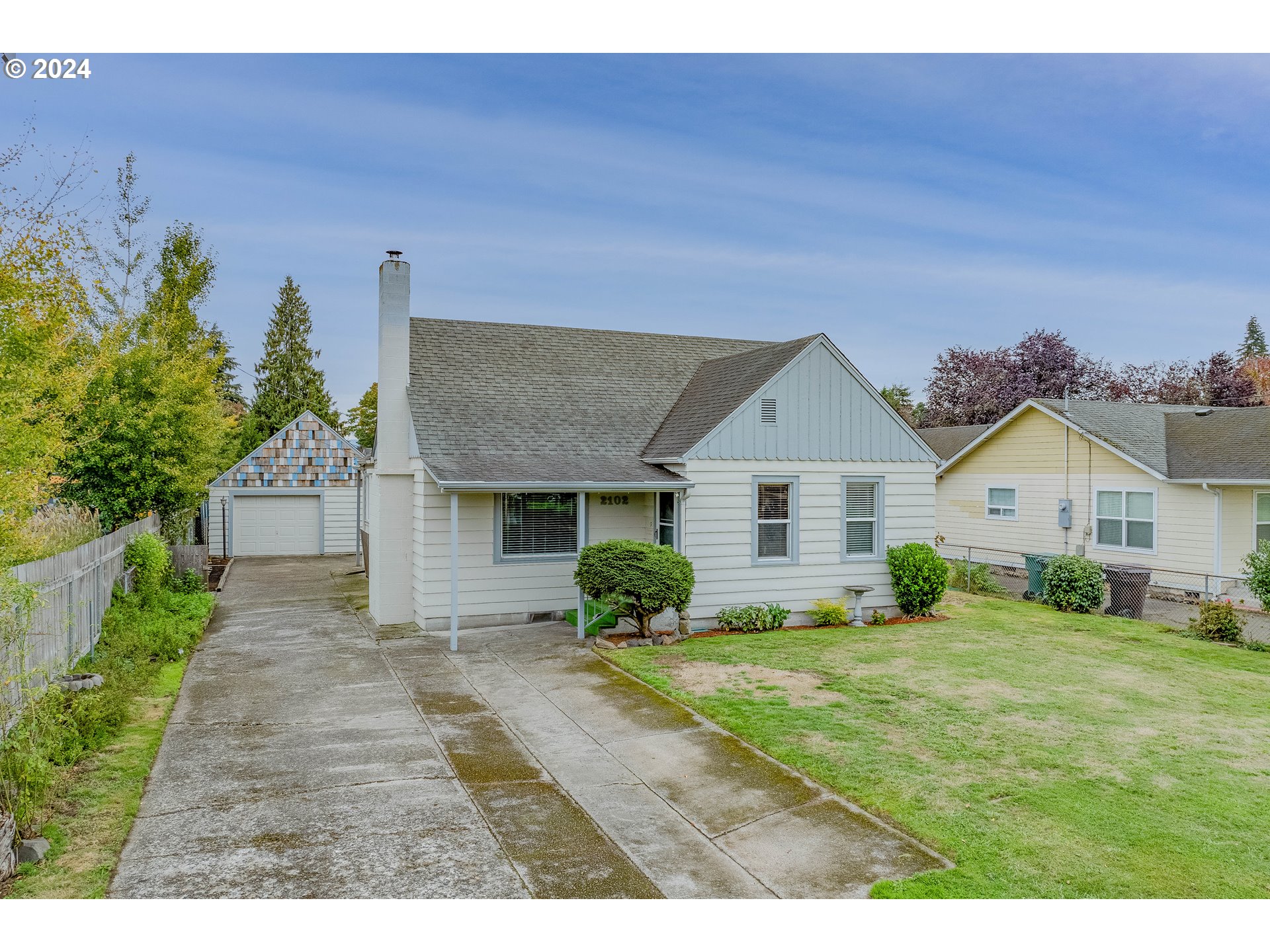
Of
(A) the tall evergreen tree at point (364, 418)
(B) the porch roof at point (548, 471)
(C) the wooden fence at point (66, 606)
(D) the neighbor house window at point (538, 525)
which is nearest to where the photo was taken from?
(C) the wooden fence at point (66, 606)

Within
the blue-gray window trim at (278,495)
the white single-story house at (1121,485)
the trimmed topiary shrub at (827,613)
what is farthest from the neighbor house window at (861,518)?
the blue-gray window trim at (278,495)

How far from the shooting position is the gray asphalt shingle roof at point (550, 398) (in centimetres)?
1269

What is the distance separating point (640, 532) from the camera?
14.0m

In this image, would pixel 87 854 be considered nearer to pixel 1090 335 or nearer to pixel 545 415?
pixel 545 415

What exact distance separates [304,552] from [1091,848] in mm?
25185

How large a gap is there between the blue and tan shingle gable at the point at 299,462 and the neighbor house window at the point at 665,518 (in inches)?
629

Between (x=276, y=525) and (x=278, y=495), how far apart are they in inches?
39.3

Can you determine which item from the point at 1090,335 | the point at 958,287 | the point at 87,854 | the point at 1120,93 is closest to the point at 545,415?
the point at 87,854

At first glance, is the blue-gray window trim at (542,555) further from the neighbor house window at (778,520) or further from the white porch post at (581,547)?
the neighbor house window at (778,520)

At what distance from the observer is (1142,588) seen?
14828 mm

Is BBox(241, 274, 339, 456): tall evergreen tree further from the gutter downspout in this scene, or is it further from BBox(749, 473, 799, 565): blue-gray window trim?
the gutter downspout

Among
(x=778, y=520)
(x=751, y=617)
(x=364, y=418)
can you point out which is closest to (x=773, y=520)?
(x=778, y=520)

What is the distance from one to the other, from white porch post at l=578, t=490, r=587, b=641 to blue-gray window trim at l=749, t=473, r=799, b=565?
2.82 m

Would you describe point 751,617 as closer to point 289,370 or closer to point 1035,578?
point 1035,578
